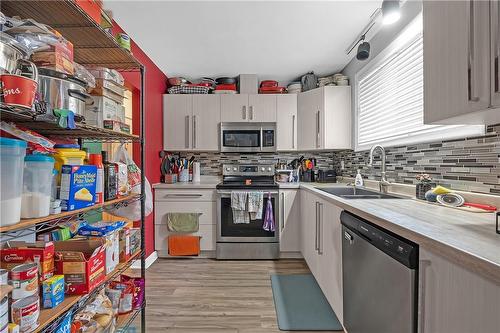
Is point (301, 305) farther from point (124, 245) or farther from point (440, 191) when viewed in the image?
point (124, 245)

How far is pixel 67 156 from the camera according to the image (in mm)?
Result: 1104

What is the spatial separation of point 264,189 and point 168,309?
156 centimetres

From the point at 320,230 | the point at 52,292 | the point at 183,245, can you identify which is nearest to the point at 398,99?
the point at 320,230

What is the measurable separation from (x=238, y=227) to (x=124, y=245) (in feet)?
5.59

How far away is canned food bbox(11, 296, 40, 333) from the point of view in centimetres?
81

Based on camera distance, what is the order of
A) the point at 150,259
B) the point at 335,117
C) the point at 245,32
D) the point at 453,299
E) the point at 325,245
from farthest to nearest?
the point at 335,117 → the point at 150,259 → the point at 245,32 → the point at 325,245 → the point at 453,299

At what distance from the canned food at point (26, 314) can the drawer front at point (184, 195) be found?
2.29 m

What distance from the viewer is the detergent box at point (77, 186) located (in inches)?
40.9

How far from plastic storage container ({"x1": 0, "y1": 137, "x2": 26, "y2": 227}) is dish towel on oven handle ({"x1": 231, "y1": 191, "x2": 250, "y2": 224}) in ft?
7.57

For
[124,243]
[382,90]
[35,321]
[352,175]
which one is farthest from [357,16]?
[35,321]

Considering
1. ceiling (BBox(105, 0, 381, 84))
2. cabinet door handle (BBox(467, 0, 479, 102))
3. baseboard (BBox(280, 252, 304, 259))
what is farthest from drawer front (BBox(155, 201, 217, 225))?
cabinet door handle (BBox(467, 0, 479, 102))

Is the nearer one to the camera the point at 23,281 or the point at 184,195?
the point at 23,281

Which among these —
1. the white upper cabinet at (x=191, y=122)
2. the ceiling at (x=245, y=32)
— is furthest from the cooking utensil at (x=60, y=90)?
the white upper cabinet at (x=191, y=122)

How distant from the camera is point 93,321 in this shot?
1294 millimetres
